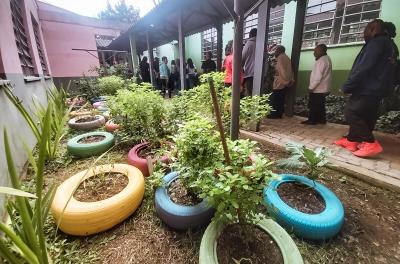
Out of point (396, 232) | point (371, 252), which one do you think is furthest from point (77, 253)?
point (396, 232)

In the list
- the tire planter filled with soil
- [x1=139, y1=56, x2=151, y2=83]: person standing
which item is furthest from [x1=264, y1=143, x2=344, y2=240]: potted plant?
[x1=139, y1=56, x2=151, y2=83]: person standing

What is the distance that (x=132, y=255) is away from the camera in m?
1.71

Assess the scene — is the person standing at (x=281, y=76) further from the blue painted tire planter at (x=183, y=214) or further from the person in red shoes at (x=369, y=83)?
the blue painted tire planter at (x=183, y=214)

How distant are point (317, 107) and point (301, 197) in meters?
3.15

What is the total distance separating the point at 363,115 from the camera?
9.71 ft

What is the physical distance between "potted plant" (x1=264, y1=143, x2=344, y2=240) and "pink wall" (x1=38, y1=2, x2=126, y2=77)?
43.0 feet

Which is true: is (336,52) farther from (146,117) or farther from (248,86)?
(146,117)

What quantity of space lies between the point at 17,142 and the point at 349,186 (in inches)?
174

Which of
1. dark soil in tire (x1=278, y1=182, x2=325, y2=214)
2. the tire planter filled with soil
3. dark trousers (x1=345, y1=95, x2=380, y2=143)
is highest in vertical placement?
dark trousers (x1=345, y1=95, x2=380, y2=143)

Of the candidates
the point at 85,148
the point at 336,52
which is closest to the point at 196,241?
the point at 85,148

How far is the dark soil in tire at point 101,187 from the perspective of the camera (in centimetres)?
205

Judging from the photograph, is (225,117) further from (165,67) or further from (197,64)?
(197,64)

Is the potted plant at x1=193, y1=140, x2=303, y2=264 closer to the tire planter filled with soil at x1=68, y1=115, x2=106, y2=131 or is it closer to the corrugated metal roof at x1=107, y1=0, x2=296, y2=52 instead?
the corrugated metal roof at x1=107, y1=0, x2=296, y2=52

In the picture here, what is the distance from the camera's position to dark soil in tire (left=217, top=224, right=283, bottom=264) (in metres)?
1.41
